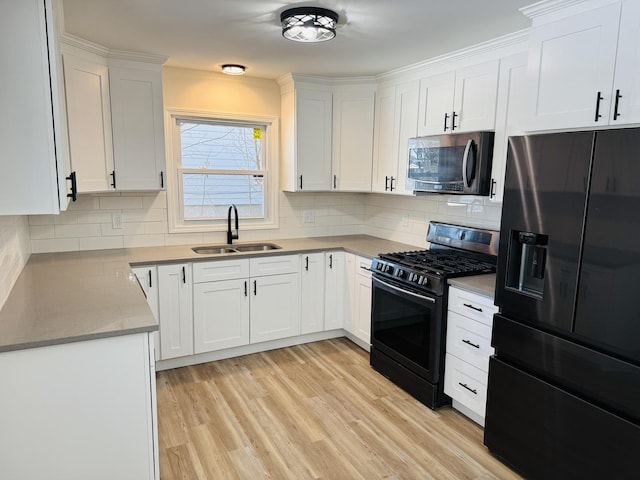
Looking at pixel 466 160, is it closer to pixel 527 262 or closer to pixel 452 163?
pixel 452 163

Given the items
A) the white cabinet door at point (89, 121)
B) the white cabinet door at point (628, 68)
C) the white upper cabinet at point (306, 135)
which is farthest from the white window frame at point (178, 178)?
the white cabinet door at point (628, 68)

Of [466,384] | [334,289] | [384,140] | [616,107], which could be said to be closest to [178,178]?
[334,289]

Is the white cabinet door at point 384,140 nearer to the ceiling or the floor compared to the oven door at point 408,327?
nearer to the ceiling

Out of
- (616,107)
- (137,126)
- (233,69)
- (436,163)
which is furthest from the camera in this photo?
(233,69)

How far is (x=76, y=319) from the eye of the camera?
1.83 meters

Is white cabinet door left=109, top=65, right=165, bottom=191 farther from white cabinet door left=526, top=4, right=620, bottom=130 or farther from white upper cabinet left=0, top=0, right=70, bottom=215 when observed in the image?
→ white cabinet door left=526, top=4, right=620, bottom=130

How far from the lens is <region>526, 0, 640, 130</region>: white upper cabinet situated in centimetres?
179

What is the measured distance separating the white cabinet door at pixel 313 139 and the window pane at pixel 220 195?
480 mm

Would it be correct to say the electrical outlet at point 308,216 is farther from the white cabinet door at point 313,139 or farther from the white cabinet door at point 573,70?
the white cabinet door at point 573,70

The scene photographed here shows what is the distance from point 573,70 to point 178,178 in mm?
2966

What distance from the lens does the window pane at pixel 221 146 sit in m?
3.73

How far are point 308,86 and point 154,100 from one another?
1303mm

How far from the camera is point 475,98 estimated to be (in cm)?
283

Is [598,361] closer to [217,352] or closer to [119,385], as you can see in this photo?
[119,385]
